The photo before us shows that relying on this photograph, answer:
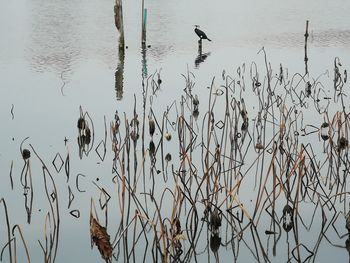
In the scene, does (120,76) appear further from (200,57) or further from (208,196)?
(208,196)

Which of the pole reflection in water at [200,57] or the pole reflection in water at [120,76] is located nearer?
the pole reflection in water at [120,76]

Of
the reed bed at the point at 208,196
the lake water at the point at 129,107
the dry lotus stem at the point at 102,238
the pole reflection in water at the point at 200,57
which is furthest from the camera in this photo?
the pole reflection in water at the point at 200,57

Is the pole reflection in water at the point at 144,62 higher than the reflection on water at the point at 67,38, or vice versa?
the pole reflection in water at the point at 144,62

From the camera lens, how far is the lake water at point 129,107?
19.2 feet

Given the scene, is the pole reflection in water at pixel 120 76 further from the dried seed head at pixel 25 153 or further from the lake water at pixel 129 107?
the dried seed head at pixel 25 153

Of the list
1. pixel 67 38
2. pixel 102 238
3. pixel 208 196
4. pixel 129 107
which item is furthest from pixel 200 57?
pixel 102 238

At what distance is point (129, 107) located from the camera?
13.6 m

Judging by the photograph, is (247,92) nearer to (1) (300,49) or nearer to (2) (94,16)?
(1) (300,49)

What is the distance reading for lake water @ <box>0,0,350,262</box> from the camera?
585 cm

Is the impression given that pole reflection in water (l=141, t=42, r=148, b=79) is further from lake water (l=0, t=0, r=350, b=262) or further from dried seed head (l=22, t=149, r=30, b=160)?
dried seed head (l=22, t=149, r=30, b=160)

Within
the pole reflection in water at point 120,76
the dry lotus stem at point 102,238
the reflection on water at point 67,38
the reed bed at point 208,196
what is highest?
the dry lotus stem at point 102,238

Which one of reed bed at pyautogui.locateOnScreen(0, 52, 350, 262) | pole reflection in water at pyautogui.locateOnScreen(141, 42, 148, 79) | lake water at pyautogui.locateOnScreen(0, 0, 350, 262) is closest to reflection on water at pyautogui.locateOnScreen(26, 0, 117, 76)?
lake water at pyautogui.locateOnScreen(0, 0, 350, 262)

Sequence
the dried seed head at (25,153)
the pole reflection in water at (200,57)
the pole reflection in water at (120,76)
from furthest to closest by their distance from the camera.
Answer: the pole reflection in water at (200,57)
the pole reflection in water at (120,76)
the dried seed head at (25,153)

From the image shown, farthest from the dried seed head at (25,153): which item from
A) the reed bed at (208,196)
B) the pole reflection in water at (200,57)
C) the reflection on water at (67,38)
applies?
the pole reflection in water at (200,57)
